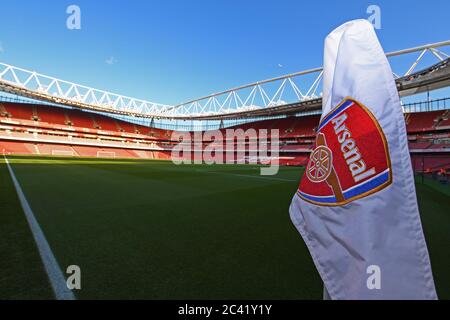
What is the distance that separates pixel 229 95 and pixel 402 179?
5476cm

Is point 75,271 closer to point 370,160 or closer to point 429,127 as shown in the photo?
point 370,160

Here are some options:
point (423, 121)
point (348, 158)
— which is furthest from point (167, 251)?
point (423, 121)

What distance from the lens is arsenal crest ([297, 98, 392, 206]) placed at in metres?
1.08

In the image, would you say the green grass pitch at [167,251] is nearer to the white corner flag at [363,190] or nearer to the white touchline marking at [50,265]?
the white touchline marking at [50,265]

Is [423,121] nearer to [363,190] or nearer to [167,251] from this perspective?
[167,251]

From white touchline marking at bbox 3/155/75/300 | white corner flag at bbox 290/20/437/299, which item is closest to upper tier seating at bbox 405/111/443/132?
white corner flag at bbox 290/20/437/299

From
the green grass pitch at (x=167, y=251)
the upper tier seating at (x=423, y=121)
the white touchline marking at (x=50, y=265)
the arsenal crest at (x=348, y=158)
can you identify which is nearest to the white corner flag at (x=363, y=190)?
the arsenal crest at (x=348, y=158)

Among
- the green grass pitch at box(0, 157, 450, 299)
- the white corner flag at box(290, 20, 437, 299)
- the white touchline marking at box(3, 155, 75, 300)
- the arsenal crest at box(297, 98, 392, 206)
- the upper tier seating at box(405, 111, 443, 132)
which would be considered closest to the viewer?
the white corner flag at box(290, 20, 437, 299)

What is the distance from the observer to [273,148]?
180ft

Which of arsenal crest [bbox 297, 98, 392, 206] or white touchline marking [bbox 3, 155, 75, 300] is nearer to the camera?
arsenal crest [bbox 297, 98, 392, 206]

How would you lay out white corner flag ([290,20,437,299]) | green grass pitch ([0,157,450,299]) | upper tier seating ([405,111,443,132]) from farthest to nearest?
1. upper tier seating ([405,111,443,132])
2. green grass pitch ([0,157,450,299])
3. white corner flag ([290,20,437,299])

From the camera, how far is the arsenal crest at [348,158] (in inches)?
42.7

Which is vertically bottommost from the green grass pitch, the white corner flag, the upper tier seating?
the green grass pitch

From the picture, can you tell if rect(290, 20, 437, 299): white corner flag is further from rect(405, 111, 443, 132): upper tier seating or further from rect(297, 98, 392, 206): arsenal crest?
rect(405, 111, 443, 132): upper tier seating
